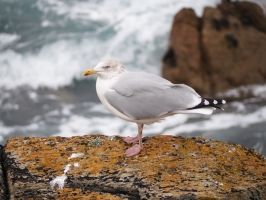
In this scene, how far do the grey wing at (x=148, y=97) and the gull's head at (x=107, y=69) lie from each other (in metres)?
0.12

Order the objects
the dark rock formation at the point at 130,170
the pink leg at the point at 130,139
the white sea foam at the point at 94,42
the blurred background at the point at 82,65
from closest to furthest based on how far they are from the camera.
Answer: the dark rock formation at the point at 130,170
the pink leg at the point at 130,139
the blurred background at the point at 82,65
the white sea foam at the point at 94,42

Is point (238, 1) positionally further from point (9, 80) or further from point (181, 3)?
point (9, 80)

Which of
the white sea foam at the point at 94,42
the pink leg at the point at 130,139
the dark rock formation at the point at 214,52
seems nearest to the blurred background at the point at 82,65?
the white sea foam at the point at 94,42

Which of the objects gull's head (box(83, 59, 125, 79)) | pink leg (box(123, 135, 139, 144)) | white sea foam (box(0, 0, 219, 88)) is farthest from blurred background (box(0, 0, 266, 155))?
gull's head (box(83, 59, 125, 79))

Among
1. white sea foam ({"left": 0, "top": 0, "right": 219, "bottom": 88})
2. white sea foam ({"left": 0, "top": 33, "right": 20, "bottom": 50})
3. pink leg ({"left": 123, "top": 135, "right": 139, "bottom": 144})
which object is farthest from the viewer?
white sea foam ({"left": 0, "top": 33, "right": 20, "bottom": 50})

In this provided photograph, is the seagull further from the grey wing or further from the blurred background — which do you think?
the blurred background

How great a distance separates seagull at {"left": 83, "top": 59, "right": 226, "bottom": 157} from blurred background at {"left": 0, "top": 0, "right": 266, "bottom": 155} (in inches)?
221

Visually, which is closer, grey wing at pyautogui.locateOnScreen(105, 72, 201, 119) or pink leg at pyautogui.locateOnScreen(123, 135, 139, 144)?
grey wing at pyautogui.locateOnScreen(105, 72, 201, 119)

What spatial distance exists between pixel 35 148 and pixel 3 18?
11.5 m

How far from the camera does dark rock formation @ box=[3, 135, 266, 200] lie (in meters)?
3.20

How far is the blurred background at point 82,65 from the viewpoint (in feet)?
32.8

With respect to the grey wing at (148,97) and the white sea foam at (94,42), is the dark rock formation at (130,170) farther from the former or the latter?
the white sea foam at (94,42)

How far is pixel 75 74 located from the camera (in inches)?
473

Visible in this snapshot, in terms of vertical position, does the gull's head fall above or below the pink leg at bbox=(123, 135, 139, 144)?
above
